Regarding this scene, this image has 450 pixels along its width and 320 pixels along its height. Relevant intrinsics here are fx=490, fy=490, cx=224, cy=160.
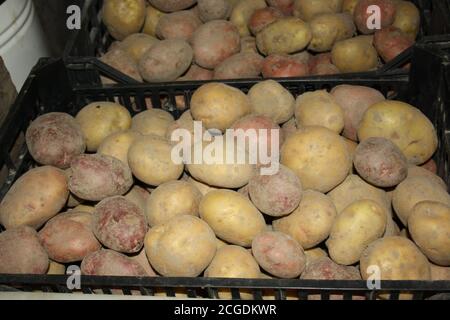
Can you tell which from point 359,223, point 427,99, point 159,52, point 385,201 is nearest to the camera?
point 359,223

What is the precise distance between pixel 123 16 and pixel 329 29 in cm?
59

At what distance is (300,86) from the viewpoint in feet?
3.91

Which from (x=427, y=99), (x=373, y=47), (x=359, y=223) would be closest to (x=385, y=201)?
(x=359, y=223)

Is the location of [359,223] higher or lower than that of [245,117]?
lower

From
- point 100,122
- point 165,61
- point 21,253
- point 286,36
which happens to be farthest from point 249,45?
point 21,253

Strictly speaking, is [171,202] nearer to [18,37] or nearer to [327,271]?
[327,271]

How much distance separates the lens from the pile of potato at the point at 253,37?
4.21ft

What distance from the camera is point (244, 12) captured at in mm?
1446

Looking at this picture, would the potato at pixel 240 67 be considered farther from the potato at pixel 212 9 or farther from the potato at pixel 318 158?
the potato at pixel 318 158

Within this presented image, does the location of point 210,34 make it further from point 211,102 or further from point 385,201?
point 385,201

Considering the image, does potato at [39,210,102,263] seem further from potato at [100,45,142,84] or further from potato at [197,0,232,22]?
potato at [197,0,232,22]

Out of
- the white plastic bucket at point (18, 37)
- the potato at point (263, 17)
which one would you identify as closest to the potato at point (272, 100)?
the potato at point (263, 17)

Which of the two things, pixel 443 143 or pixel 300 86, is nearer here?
pixel 443 143

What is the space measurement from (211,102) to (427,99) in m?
0.50
